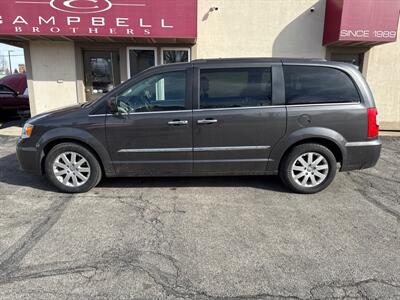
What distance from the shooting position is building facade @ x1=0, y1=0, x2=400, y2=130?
729 cm

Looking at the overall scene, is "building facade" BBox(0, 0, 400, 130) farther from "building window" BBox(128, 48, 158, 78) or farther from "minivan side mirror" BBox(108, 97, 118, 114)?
"minivan side mirror" BBox(108, 97, 118, 114)

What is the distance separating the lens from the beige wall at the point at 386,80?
344 inches

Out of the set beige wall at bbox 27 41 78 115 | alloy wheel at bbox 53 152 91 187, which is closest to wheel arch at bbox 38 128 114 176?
alloy wheel at bbox 53 152 91 187

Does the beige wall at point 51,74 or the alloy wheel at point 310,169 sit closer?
the alloy wheel at point 310,169

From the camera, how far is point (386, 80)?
8.92 meters

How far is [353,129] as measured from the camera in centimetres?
408

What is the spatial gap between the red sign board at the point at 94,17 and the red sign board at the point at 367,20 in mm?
3813

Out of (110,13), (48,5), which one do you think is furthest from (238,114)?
(48,5)

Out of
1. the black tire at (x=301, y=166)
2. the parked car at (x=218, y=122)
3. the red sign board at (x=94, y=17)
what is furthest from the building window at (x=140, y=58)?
the black tire at (x=301, y=166)

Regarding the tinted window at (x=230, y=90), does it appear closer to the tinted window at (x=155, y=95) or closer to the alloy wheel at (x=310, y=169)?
the tinted window at (x=155, y=95)

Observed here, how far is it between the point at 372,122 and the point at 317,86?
3.01 feet

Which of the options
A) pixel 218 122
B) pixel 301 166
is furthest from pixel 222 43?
pixel 301 166

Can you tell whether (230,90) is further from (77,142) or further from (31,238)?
(31,238)

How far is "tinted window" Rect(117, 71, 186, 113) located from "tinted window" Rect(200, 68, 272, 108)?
1.03ft
